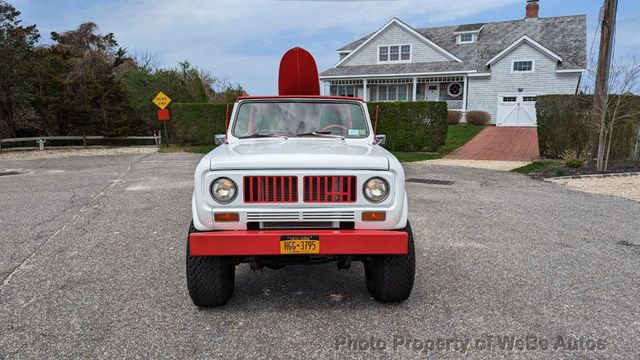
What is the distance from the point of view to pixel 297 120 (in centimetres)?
455

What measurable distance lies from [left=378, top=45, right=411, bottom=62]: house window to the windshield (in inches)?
1024

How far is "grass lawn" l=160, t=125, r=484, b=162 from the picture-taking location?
1593cm

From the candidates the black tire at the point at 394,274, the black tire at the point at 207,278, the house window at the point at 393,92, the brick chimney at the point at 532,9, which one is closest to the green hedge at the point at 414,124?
the house window at the point at 393,92

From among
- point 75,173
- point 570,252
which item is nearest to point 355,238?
point 570,252

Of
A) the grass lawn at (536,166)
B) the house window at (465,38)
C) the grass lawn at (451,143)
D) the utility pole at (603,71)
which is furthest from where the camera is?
the house window at (465,38)

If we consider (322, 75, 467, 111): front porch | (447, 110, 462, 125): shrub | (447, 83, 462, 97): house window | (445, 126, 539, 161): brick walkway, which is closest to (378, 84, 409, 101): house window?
(322, 75, 467, 111): front porch

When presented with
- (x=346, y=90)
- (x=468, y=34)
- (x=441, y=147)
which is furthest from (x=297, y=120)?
(x=468, y=34)

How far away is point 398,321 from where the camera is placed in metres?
3.49

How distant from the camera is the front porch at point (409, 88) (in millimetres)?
28188

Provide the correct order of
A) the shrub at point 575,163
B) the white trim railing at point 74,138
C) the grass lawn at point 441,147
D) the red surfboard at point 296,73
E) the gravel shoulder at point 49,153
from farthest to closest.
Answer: the white trim railing at point 74,138, the gravel shoulder at point 49,153, the grass lawn at point 441,147, the shrub at point 575,163, the red surfboard at point 296,73

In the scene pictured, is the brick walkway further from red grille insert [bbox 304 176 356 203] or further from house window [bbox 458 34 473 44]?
red grille insert [bbox 304 176 356 203]

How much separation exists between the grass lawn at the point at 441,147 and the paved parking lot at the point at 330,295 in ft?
28.0

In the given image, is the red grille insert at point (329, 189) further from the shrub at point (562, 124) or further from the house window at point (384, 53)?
the house window at point (384, 53)

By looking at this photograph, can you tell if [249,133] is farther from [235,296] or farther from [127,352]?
[127,352]
